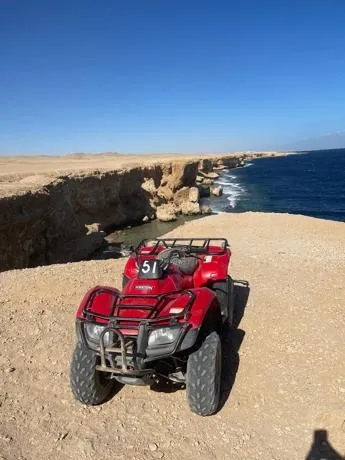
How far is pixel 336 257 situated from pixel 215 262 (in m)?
7.49

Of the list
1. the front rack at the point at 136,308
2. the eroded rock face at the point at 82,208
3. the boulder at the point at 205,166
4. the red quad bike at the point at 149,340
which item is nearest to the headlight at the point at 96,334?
the red quad bike at the point at 149,340

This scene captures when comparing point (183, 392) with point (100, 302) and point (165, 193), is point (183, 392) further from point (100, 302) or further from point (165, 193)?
point (165, 193)

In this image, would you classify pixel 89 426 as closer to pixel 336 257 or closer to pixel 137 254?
pixel 137 254

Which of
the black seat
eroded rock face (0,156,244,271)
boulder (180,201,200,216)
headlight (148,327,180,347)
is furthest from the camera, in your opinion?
boulder (180,201,200,216)

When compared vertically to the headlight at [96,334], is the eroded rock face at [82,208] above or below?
below

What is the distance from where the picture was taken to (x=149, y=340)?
433 centimetres

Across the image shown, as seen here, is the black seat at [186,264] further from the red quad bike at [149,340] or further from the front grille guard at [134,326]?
the front grille guard at [134,326]

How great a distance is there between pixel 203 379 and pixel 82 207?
83.6 ft

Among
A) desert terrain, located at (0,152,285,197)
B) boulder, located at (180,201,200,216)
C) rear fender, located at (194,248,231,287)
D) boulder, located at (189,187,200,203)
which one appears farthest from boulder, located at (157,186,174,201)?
rear fender, located at (194,248,231,287)

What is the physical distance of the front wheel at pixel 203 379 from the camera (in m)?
4.48

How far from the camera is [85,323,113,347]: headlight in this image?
4.43 m

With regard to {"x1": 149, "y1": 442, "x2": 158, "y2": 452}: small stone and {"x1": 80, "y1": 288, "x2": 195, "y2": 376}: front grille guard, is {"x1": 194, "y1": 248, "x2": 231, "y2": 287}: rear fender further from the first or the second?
{"x1": 149, "y1": 442, "x2": 158, "y2": 452}: small stone

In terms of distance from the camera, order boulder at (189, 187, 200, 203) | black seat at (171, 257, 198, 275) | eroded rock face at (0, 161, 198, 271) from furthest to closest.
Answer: boulder at (189, 187, 200, 203)
eroded rock face at (0, 161, 198, 271)
black seat at (171, 257, 198, 275)

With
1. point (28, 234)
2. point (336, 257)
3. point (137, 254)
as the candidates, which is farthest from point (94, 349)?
point (28, 234)
